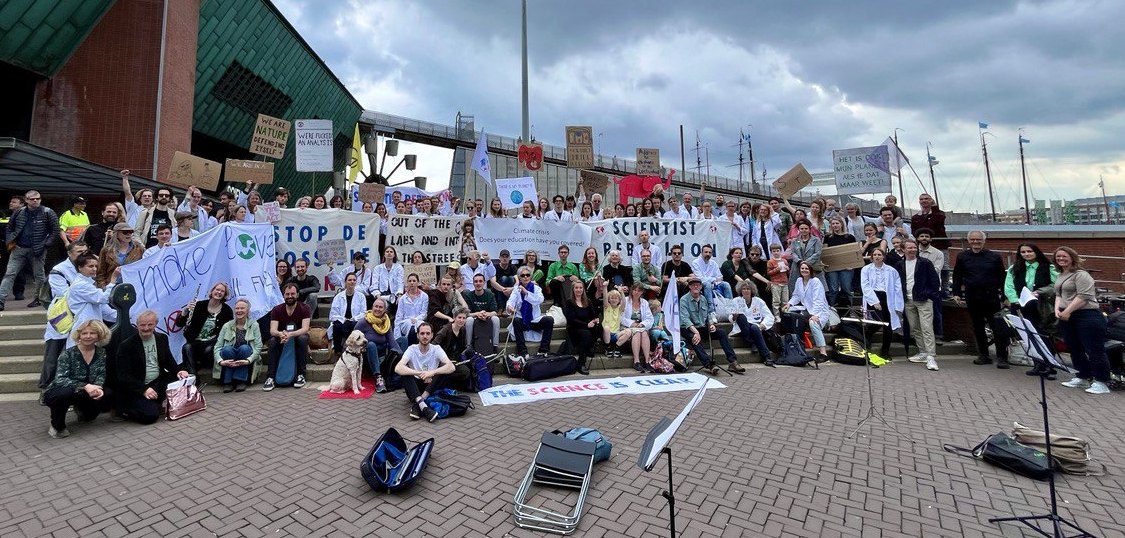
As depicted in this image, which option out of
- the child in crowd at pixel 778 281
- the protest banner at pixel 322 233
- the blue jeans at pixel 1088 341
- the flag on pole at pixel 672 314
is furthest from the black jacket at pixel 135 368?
the blue jeans at pixel 1088 341

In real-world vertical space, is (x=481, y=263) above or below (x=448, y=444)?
above

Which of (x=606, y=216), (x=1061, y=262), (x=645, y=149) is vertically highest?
(x=645, y=149)

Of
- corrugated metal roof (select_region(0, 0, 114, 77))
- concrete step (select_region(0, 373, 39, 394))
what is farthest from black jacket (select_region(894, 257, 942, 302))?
corrugated metal roof (select_region(0, 0, 114, 77))

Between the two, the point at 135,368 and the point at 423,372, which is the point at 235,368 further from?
the point at 423,372

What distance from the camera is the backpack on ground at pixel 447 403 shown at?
5696mm

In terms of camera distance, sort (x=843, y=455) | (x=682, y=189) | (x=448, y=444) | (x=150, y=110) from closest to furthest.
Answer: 1. (x=843, y=455)
2. (x=448, y=444)
3. (x=150, y=110)
4. (x=682, y=189)

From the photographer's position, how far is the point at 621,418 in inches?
222

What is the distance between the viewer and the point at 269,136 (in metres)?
11.2

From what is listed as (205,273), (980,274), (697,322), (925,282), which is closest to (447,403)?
(697,322)

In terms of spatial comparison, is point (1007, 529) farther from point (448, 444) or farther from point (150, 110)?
point (150, 110)

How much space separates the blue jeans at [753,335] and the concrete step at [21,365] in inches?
461

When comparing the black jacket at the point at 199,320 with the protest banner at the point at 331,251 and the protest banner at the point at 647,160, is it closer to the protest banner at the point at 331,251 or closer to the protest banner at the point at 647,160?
the protest banner at the point at 331,251

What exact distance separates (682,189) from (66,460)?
43.8 m

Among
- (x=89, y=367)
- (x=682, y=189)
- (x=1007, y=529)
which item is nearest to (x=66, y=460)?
(x=89, y=367)
